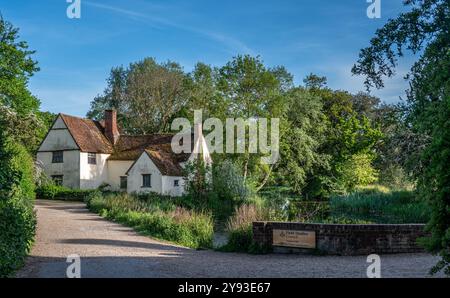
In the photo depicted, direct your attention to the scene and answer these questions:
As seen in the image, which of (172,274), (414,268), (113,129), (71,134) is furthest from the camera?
(113,129)

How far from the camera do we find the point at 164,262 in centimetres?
1315

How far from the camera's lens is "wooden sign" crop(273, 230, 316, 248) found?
53.1ft

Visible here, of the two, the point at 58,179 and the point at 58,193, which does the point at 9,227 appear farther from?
the point at 58,179

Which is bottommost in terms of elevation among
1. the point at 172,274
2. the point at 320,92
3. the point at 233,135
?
the point at 172,274

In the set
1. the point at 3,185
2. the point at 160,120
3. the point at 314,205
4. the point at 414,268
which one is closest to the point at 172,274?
the point at 3,185

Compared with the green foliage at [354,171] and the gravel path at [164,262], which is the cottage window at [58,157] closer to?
the green foliage at [354,171]

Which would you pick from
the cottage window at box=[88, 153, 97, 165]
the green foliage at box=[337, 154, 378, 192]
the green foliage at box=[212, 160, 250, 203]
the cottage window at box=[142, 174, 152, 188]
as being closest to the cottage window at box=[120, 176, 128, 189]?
the cottage window at box=[88, 153, 97, 165]

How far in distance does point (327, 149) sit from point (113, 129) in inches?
867

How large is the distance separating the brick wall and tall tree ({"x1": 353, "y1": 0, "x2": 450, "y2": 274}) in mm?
2047

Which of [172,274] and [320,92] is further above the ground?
[320,92]

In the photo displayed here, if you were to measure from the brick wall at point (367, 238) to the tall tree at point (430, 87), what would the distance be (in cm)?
205

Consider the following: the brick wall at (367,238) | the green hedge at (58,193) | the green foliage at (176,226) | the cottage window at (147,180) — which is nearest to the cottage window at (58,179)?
Answer: the green hedge at (58,193)

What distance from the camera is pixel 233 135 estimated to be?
1710 inches
